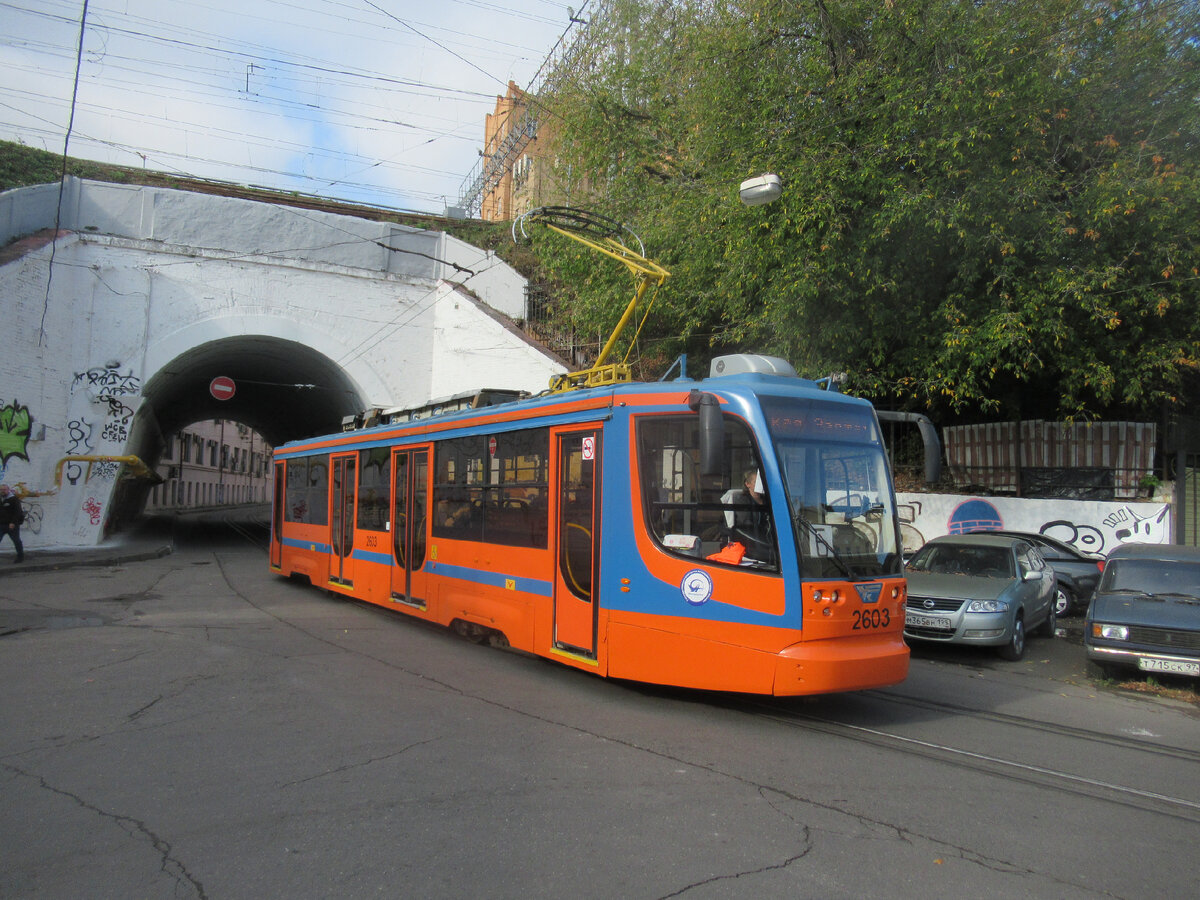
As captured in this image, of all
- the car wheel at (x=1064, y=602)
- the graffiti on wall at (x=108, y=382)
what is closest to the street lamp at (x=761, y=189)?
the car wheel at (x=1064, y=602)

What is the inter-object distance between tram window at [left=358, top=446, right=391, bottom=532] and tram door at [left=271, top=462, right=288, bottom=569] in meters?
4.31

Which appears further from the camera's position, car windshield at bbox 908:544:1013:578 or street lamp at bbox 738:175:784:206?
car windshield at bbox 908:544:1013:578

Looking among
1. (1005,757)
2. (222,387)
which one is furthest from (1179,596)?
(222,387)

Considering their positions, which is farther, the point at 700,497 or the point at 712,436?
the point at 700,497

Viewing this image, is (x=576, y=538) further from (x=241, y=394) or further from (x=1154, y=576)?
(x=241, y=394)

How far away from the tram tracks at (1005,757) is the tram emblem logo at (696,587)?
118 centimetres

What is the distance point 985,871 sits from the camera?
3.93 m

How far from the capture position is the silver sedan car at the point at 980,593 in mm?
9773

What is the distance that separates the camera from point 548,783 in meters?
4.89

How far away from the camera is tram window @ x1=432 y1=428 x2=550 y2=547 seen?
26.1ft

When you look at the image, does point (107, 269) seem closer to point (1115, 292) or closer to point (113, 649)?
point (113, 649)

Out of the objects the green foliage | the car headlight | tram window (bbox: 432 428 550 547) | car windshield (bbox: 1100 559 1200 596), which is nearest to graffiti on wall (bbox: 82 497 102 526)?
tram window (bbox: 432 428 550 547)

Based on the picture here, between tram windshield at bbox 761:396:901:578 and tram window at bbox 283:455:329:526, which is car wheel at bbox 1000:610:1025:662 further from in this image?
tram window at bbox 283:455:329:526

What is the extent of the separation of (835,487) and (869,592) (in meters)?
0.85
